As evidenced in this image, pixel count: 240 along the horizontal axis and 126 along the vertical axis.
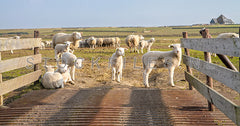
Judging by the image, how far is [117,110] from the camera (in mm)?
5316

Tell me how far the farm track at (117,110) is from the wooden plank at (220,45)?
52.7 inches

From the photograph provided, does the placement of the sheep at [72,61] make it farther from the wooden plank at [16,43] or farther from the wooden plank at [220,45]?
the wooden plank at [220,45]

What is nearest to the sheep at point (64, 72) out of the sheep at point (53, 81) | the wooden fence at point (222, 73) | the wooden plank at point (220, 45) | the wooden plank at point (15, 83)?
the sheep at point (53, 81)

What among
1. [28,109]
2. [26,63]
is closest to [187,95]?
[28,109]

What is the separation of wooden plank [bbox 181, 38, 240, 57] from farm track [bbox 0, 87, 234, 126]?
1339mm

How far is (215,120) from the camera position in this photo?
4.59m

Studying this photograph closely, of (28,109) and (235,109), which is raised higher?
(235,109)

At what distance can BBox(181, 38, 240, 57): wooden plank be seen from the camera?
127 inches

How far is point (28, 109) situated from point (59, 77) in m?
3.31

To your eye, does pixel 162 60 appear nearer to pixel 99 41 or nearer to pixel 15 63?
pixel 15 63

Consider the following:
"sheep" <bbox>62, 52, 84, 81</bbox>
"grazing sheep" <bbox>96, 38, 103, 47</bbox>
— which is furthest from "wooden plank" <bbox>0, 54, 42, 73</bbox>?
"grazing sheep" <bbox>96, 38, 103, 47</bbox>

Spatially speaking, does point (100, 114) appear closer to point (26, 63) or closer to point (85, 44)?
point (26, 63)

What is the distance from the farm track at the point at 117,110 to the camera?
15.4 ft

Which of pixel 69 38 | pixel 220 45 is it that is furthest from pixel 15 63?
pixel 69 38
